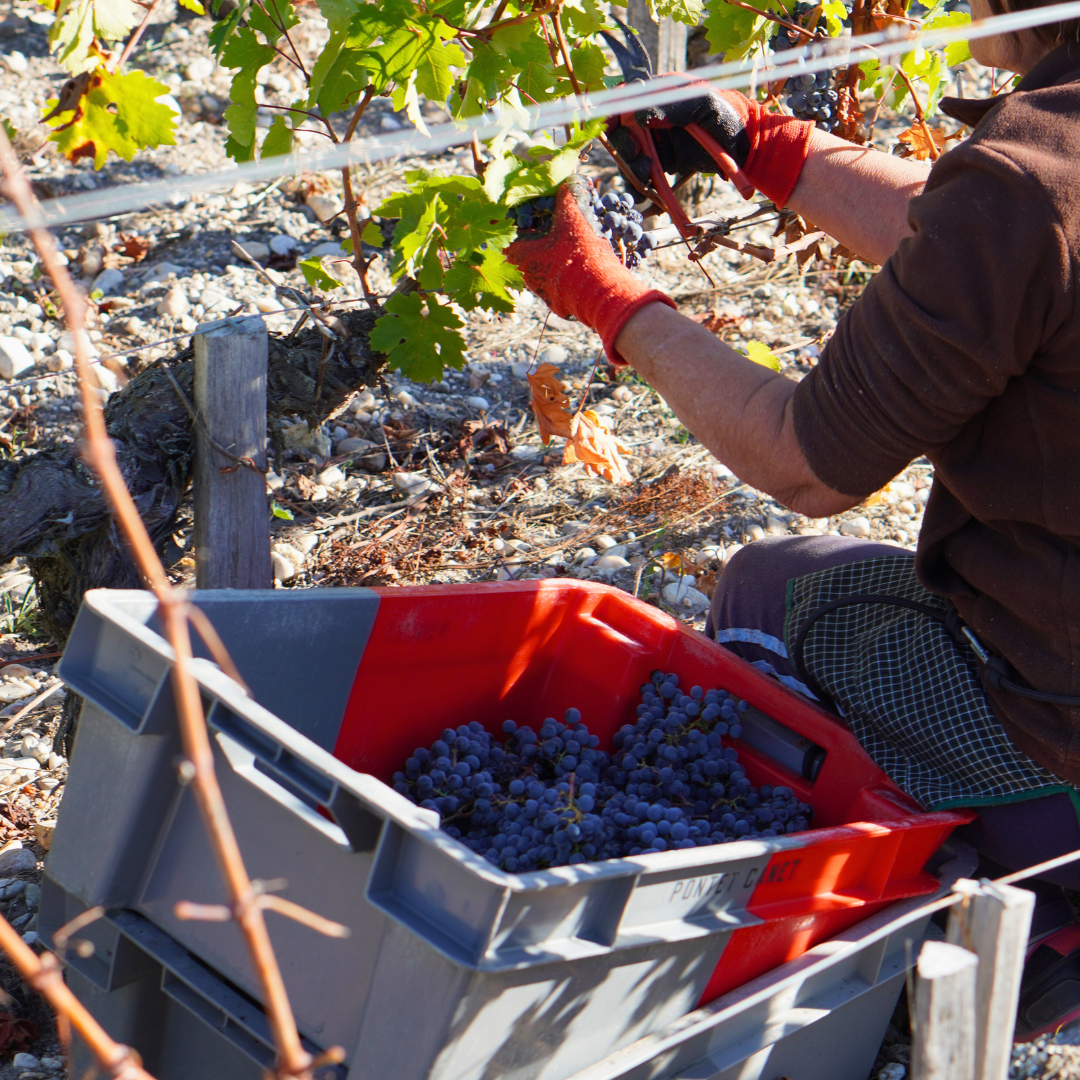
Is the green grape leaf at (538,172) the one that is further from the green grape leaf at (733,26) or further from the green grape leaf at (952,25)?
the green grape leaf at (952,25)

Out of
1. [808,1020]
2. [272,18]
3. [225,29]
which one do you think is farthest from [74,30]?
[808,1020]

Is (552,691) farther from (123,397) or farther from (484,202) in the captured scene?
(123,397)

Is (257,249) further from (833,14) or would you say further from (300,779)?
(300,779)

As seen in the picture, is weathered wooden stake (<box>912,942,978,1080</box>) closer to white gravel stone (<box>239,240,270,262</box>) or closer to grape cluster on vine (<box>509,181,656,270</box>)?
grape cluster on vine (<box>509,181,656,270</box>)

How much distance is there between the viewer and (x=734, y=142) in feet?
6.64

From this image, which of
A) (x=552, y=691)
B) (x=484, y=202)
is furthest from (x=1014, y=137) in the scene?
(x=552, y=691)

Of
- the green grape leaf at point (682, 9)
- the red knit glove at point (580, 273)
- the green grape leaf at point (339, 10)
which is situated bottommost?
the red knit glove at point (580, 273)

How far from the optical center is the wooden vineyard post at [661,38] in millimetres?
3264

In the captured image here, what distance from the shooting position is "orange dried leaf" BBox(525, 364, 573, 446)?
2.23 metres

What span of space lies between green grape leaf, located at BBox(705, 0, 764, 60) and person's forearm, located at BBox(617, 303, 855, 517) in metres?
1.05

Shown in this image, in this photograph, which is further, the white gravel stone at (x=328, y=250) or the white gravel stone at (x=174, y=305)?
the white gravel stone at (x=328, y=250)

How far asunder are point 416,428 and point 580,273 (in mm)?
1569

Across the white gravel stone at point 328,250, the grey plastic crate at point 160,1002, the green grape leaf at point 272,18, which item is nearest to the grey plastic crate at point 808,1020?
the grey plastic crate at point 160,1002

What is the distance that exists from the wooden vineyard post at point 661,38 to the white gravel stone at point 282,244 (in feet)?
4.68
